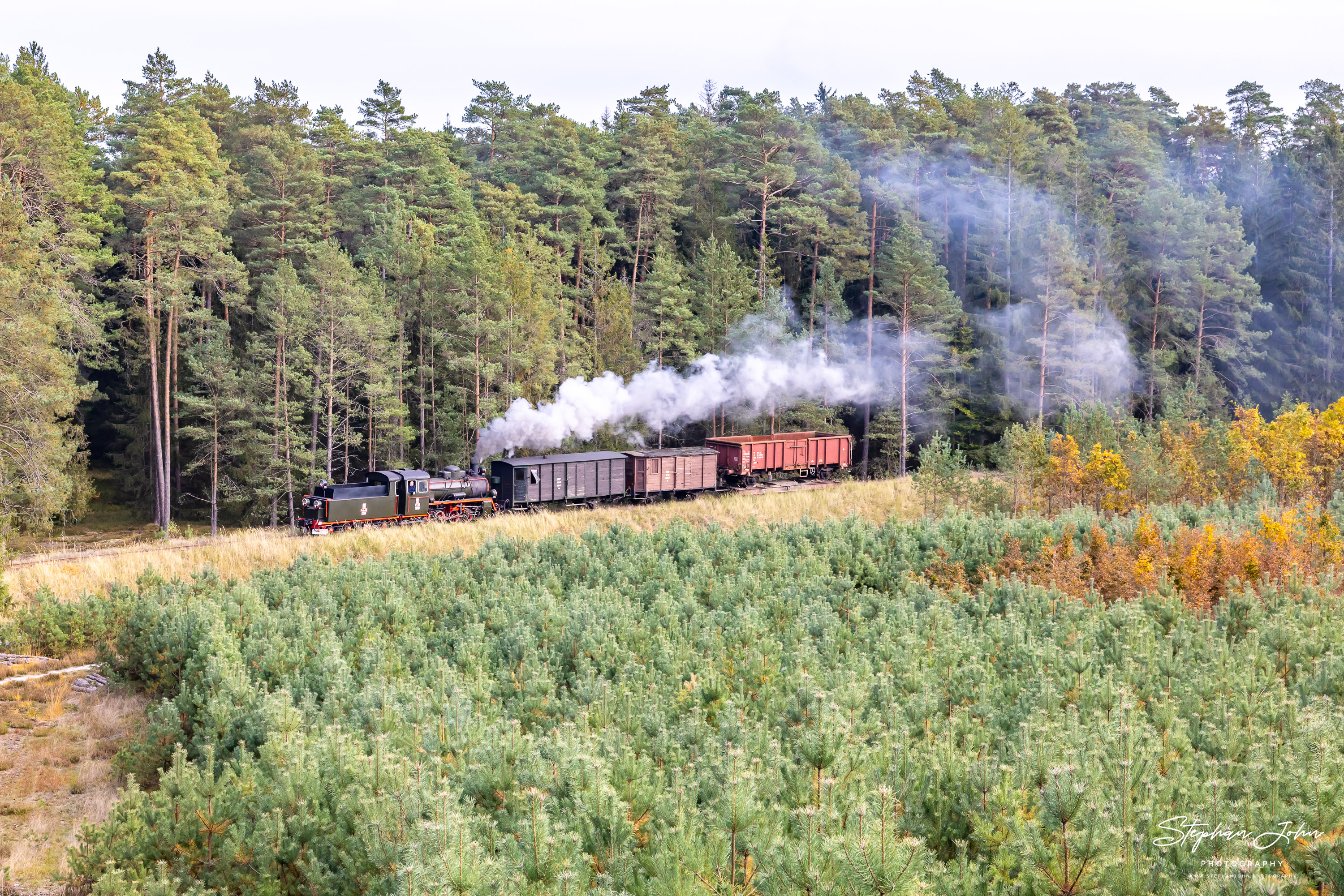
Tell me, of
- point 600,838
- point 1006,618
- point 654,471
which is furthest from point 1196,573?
point 654,471

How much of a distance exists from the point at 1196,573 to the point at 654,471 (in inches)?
770

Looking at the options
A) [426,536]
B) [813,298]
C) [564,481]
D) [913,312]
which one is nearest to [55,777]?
[426,536]

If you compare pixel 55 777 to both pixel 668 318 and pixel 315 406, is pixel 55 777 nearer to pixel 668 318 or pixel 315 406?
pixel 315 406

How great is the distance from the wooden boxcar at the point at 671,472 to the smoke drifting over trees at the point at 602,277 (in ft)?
14.6

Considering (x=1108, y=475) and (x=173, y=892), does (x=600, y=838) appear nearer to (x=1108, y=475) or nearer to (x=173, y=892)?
(x=173, y=892)

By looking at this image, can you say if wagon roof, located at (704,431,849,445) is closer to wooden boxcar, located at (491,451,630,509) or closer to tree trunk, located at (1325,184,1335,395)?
wooden boxcar, located at (491,451,630,509)

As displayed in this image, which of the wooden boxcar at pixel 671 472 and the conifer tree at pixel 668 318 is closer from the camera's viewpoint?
the wooden boxcar at pixel 671 472

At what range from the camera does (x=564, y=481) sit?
31828 mm

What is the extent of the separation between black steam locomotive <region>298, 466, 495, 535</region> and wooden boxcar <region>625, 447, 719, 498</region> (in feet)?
17.8

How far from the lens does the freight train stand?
2744cm

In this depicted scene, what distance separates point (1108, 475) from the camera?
2788 centimetres

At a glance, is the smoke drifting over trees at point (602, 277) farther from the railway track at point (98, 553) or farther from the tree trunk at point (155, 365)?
the railway track at point (98, 553)

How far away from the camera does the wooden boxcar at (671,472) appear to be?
3374 centimetres

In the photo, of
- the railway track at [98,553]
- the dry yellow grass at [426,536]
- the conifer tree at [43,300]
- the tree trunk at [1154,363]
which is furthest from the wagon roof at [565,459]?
the tree trunk at [1154,363]
